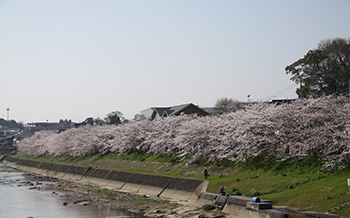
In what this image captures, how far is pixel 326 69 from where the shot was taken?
6016cm

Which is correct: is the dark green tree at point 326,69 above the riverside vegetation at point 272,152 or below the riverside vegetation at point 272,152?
above

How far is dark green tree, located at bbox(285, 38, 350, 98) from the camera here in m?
58.5

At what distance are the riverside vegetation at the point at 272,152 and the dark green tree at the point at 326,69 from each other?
16.5 m

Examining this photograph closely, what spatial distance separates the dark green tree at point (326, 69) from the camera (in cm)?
5853

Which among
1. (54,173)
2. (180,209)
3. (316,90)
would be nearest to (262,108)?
(180,209)

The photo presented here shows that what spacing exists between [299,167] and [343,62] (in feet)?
105

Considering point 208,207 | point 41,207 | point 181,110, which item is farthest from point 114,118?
point 208,207

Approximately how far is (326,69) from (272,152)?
28394 millimetres

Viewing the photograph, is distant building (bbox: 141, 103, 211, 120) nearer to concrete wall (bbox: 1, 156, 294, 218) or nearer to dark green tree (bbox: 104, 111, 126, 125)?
concrete wall (bbox: 1, 156, 294, 218)

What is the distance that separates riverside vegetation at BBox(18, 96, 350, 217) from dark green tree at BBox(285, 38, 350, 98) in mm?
16455

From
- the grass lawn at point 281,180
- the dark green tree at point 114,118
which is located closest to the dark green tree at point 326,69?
the grass lawn at point 281,180

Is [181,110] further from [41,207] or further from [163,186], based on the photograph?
[41,207]

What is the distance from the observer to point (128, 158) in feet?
210

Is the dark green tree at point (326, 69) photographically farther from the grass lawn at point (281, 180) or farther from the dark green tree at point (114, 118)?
the dark green tree at point (114, 118)
